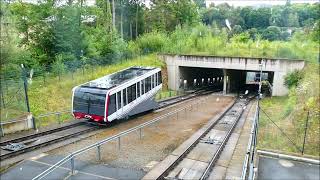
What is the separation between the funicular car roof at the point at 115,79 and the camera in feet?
67.6

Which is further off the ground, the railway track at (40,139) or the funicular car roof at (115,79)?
the funicular car roof at (115,79)

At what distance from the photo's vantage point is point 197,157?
1587cm

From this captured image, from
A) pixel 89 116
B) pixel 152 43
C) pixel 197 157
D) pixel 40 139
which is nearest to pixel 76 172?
pixel 40 139

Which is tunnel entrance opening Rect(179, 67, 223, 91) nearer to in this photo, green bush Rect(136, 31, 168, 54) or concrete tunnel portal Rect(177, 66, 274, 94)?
concrete tunnel portal Rect(177, 66, 274, 94)

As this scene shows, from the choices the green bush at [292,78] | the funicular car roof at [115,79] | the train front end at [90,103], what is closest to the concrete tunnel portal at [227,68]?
the green bush at [292,78]

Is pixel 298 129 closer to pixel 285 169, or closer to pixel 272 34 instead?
pixel 285 169

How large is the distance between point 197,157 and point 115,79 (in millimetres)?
9413

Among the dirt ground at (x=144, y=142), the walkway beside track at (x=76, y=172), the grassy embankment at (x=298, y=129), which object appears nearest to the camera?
the walkway beside track at (x=76, y=172)

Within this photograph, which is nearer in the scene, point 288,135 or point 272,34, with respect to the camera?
point 288,135

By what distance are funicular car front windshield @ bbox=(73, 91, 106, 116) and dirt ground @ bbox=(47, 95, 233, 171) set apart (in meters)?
1.50

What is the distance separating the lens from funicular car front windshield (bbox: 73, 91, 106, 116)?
64.5 feet

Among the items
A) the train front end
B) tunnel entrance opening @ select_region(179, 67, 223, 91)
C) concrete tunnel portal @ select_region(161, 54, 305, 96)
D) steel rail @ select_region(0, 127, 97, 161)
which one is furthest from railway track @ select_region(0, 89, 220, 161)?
tunnel entrance opening @ select_region(179, 67, 223, 91)

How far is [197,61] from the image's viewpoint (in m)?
41.2

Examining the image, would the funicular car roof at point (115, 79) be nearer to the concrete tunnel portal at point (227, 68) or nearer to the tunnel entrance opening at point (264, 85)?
the tunnel entrance opening at point (264, 85)
